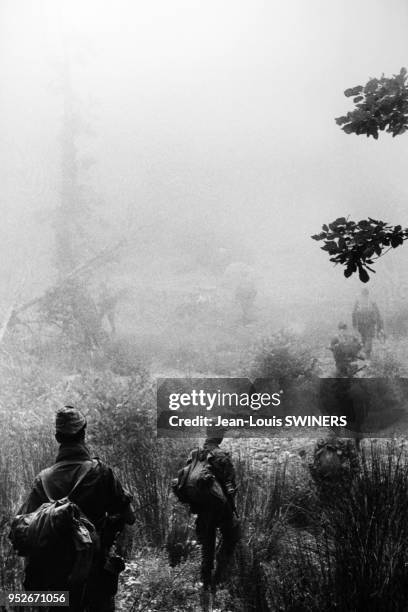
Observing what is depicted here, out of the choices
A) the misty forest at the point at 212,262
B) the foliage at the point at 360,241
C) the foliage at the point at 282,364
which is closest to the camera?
the foliage at the point at 360,241

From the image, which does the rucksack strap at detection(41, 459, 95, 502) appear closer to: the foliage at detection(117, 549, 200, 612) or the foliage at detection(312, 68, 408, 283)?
the foliage at detection(117, 549, 200, 612)

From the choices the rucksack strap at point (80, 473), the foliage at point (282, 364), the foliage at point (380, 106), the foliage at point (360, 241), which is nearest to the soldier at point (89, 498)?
the rucksack strap at point (80, 473)

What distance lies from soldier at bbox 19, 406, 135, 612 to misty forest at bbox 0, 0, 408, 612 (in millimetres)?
733

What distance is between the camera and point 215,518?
172 inches

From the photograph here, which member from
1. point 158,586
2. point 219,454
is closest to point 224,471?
point 219,454

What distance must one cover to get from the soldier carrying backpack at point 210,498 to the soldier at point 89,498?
93 cm

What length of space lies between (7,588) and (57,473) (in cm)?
148

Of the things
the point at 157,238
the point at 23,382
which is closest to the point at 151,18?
the point at 157,238

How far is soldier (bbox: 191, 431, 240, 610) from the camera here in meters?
4.36

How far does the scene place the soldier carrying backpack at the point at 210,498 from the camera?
168 inches

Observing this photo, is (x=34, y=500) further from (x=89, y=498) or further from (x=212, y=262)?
(x=212, y=262)

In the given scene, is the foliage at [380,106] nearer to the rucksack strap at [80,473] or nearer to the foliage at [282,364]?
the rucksack strap at [80,473]

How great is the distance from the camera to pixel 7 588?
398cm

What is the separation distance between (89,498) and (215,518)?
1.53 meters
